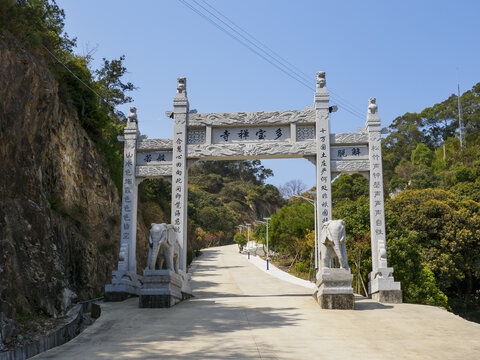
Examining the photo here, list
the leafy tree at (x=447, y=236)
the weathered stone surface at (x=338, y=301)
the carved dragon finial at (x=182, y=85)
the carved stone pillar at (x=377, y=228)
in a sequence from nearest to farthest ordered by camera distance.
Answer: the weathered stone surface at (x=338, y=301)
the carved stone pillar at (x=377, y=228)
the carved dragon finial at (x=182, y=85)
the leafy tree at (x=447, y=236)

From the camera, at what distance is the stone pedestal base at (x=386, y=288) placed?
36.4 ft

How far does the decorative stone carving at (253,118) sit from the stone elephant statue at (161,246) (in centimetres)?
333

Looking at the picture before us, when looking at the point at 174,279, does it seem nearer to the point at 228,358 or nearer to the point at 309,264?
the point at 228,358

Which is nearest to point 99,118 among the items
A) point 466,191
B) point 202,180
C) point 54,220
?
point 54,220

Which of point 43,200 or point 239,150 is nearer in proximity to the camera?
point 43,200

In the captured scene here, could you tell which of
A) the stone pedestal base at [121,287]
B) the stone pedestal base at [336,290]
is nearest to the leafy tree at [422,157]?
the stone pedestal base at [121,287]

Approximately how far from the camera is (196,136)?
1340cm

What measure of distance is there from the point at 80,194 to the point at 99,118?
3191 millimetres

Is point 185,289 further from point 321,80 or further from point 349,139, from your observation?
point 321,80

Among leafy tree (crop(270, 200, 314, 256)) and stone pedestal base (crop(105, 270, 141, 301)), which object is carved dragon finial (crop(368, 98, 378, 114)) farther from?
leafy tree (crop(270, 200, 314, 256))

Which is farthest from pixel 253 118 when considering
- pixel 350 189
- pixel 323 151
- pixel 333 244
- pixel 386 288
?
pixel 350 189

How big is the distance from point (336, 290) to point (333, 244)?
3.36 ft

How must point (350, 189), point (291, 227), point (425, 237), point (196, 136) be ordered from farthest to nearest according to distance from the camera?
point (350, 189) → point (291, 227) → point (425, 237) → point (196, 136)

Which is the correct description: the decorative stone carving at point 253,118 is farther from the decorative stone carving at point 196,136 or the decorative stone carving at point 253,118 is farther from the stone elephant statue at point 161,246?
the stone elephant statue at point 161,246
